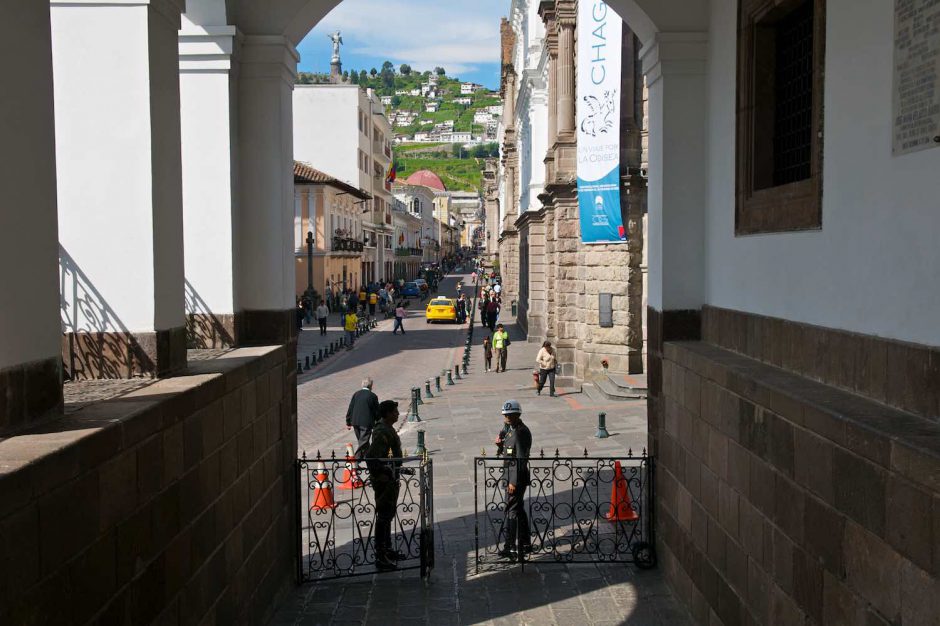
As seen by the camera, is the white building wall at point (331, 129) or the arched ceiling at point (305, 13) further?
the white building wall at point (331, 129)

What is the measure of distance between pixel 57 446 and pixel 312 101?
185 ft

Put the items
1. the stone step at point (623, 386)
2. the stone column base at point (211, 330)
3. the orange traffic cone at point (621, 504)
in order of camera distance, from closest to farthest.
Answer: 1. the stone column base at point (211, 330)
2. the orange traffic cone at point (621, 504)
3. the stone step at point (623, 386)

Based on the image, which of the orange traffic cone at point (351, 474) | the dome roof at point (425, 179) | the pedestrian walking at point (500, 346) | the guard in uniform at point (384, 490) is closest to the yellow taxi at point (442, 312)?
the pedestrian walking at point (500, 346)

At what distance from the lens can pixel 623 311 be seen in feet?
64.5

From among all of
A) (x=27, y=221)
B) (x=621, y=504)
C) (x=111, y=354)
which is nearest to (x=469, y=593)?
(x=621, y=504)

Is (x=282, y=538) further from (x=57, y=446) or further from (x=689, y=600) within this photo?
(x=57, y=446)

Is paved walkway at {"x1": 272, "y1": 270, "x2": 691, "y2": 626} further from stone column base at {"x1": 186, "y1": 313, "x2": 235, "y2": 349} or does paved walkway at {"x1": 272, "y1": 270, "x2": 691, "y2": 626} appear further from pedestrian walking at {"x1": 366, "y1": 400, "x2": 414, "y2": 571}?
stone column base at {"x1": 186, "y1": 313, "x2": 235, "y2": 349}

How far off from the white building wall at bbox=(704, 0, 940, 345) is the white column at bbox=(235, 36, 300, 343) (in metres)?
4.05

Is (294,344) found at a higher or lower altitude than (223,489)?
higher

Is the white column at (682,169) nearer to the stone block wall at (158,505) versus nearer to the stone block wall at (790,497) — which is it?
the stone block wall at (790,497)

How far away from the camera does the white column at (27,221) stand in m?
3.92

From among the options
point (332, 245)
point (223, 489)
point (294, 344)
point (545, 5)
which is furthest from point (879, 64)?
point (332, 245)

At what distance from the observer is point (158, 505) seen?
15.4 ft

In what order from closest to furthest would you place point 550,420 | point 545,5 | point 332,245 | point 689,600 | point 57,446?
point 57,446 → point 689,600 → point 550,420 → point 545,5 → point 332,245
